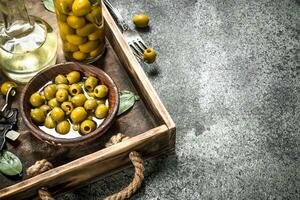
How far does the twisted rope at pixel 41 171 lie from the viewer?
1.07m

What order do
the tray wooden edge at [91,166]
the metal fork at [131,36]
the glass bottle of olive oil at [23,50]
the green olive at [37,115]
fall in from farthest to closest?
the metal fork at [131,36] → the glass bottle of olive oil at [23,50] → the green olive at [37,115] → the tray wooden edge at [91,166]

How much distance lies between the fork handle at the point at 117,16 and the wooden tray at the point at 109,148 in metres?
0.13

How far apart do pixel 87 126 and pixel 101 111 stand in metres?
0.05

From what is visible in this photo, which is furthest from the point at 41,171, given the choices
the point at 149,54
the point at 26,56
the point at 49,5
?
the point at 49,5

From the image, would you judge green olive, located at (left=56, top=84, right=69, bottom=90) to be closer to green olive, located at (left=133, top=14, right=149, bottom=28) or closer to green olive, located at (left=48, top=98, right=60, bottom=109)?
green olive, located at (left=48, top=98, right=60, bottom=109)

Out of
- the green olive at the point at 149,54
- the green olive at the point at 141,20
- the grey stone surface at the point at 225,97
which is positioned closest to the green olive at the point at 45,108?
the grey stone surface at the point at 225,97

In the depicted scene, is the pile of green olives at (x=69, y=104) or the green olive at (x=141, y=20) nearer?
the pile of green olives at (x=69, y=104)

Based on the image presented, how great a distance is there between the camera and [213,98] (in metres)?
1.32

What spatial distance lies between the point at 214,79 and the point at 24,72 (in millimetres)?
520

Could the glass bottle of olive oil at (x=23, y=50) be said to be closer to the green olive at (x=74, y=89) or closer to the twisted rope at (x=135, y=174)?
the green olive at (x=74, y=89)

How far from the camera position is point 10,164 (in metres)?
1.12

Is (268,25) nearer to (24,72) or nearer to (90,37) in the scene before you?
(90,37)

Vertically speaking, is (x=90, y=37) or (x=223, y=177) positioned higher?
(x=90, y=37)

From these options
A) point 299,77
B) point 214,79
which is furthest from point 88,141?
point 299,77
